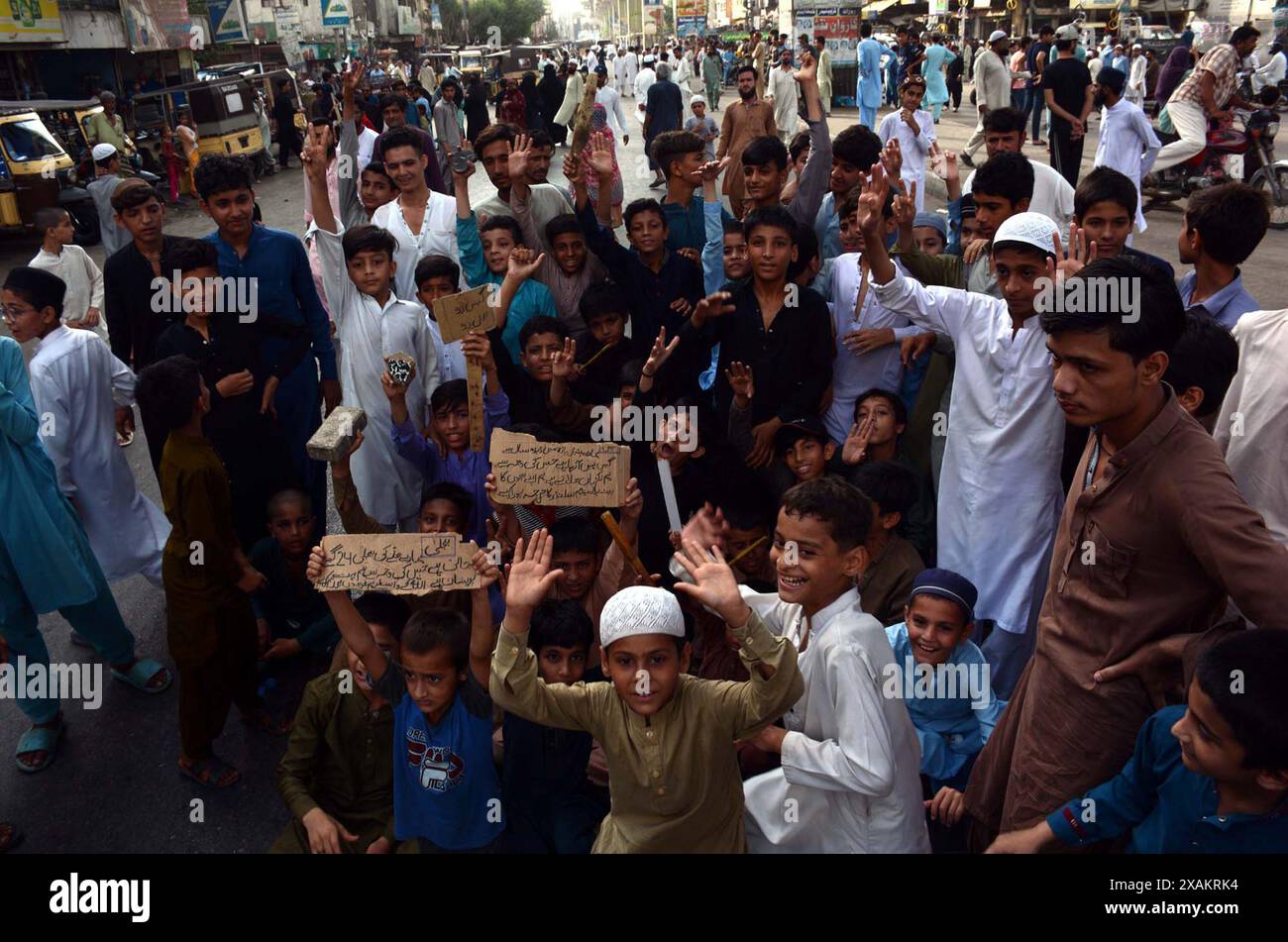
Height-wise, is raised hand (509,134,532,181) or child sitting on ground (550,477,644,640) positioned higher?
raised hand (509,134,532,181)

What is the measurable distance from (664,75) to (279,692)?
14.1 meters

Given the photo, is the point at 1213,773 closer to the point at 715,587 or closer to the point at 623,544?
the point at 715,587

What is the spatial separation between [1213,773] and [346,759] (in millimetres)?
2317

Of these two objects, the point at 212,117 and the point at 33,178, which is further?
the point at 212,117

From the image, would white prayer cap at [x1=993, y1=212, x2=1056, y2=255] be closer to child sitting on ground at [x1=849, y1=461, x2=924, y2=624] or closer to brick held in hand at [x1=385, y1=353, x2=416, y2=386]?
child sitting on ground at [x1=849, y1=461, x2=924, y2=624]

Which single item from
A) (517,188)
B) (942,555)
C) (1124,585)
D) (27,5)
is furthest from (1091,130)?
(27,5)

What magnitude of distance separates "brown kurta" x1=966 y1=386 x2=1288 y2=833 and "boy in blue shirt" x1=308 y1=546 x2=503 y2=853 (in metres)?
1.44

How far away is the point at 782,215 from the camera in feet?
11.9

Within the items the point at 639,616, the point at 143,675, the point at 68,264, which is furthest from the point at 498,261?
the point at 68,264

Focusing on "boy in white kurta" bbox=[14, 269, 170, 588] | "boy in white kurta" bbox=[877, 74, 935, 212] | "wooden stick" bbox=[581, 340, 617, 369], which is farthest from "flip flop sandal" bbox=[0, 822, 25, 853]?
"boy in white kurta" bbox=[877, 74, 935, 212]

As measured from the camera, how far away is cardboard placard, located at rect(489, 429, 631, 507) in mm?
2848

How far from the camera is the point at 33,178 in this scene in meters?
12.6

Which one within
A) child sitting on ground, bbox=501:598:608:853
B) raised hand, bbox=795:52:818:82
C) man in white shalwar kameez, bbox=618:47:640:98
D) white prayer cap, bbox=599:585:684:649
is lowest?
child sitting on ground, bbox=501:598:608:853

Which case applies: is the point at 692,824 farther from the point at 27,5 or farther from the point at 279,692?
the point at 27,5
